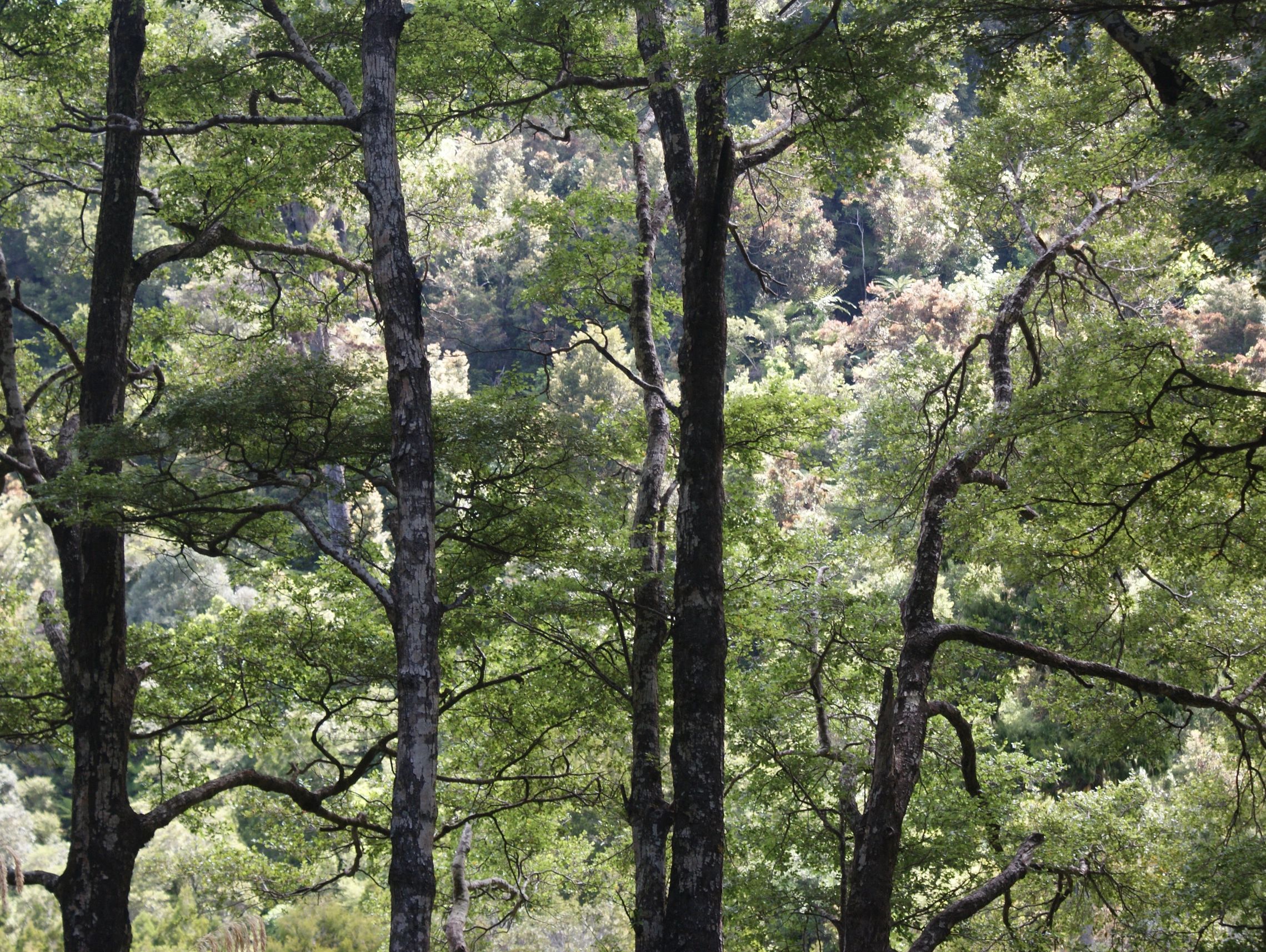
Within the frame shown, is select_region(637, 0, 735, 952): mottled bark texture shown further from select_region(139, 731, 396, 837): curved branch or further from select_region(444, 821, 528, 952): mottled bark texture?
select_region(444, 821, 528, 952): mottled bark texture

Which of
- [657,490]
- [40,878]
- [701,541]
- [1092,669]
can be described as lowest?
[40,878]

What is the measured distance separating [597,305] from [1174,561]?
206 inches

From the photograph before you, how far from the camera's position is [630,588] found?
8.05 meters

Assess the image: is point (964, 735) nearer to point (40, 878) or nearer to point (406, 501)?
point (406, 501)

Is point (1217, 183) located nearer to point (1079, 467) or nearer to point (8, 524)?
point (1079, 467)

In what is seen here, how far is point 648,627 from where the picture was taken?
8.25m

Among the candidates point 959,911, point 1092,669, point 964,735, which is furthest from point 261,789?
point 1092,669

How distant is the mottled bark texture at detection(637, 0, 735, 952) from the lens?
587 cm

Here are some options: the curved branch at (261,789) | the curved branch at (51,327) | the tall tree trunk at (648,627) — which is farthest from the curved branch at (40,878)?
A: the tall tree trunk at (648,627)

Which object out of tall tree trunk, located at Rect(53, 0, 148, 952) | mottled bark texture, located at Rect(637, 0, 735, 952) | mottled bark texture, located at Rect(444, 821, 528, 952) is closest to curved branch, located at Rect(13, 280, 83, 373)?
tall tree trunk, located at Rect(53, 0, 148, 952)

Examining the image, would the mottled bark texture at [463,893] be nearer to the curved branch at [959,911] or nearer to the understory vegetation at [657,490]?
the understory vegetation at [657,490]

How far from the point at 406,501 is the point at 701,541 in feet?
6.07

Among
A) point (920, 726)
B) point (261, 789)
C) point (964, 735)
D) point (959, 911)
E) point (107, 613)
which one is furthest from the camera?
point (261, 789)

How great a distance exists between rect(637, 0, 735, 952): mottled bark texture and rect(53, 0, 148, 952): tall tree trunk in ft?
12.1
